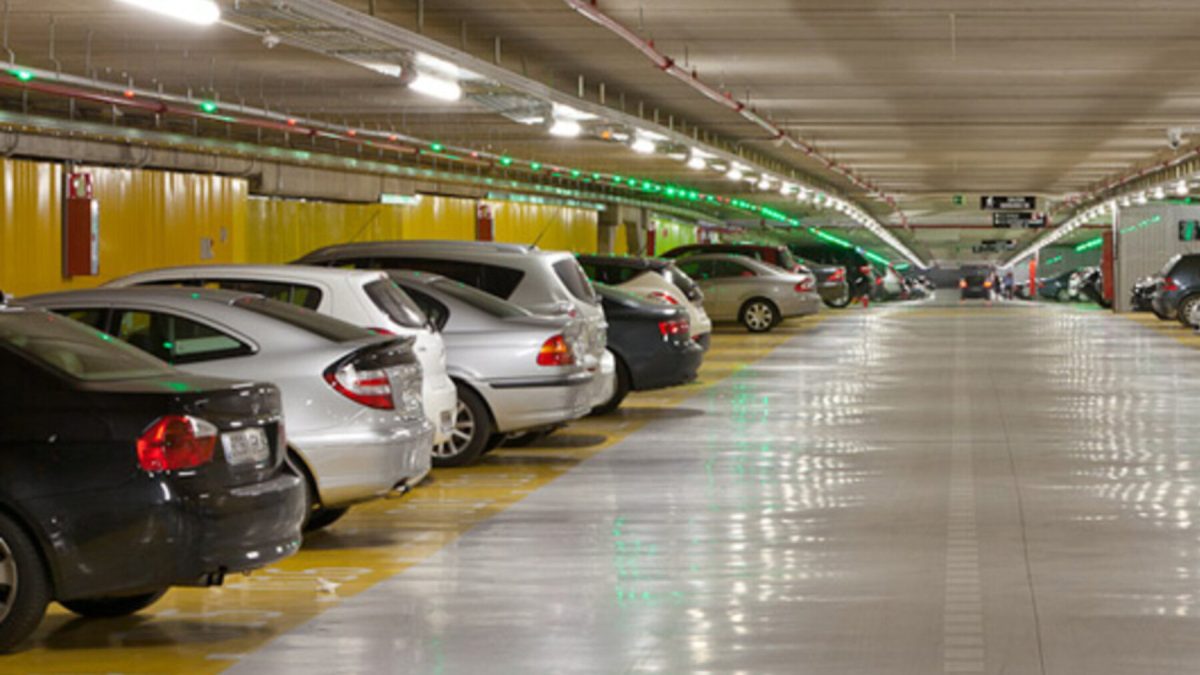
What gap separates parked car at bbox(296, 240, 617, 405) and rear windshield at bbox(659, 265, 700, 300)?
27.0 ft

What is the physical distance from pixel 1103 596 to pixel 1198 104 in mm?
20617

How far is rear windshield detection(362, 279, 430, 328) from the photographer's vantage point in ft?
38.8

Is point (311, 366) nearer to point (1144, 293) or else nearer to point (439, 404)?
point (439, 404)

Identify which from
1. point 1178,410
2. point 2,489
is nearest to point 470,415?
point 2,489

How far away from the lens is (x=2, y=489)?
7.12m

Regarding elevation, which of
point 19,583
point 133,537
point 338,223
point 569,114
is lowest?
point 19,583

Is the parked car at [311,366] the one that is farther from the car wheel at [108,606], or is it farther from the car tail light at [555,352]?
the car tail light at [555,352]

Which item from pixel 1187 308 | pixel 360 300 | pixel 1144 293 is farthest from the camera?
pixel 1144 293

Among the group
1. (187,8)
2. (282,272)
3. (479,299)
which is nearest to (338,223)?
(479,299)

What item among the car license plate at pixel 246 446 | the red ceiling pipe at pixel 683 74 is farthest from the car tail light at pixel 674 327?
the car license plate at pixel 246 446

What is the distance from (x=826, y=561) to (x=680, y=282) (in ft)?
51.4

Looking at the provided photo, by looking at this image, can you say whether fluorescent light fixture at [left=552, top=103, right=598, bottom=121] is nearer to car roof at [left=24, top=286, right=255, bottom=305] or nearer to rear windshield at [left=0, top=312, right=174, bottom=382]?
car roof at [left=24, top=286, right=255, bottom=305]

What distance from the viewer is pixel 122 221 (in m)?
24.3

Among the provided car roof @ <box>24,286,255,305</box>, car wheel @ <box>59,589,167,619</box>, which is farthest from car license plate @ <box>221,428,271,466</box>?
car roof @ <box>24,286,255,305</box>
